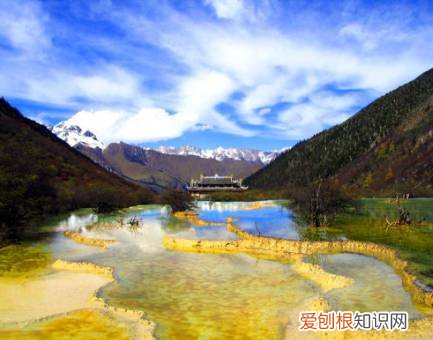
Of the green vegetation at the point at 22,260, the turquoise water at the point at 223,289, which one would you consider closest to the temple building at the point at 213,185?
the green vegetation at the point at 22,260

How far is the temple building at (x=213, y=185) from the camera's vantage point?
122 metres

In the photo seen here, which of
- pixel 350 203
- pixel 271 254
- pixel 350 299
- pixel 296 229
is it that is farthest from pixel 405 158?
pixel 350 299

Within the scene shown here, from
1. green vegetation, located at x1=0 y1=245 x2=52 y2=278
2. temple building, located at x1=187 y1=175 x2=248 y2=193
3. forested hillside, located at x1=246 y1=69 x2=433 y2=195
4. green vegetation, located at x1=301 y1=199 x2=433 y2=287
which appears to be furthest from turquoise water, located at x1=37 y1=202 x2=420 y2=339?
temple building, located at x1=187 y1=175 x2=248 y2=193

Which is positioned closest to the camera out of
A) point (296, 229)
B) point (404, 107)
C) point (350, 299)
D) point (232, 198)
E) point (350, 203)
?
point (350, 299)

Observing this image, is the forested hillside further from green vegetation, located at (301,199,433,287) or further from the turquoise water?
the turquoise water

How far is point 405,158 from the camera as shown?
427 feet

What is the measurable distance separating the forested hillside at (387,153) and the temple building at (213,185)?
88.3 ft

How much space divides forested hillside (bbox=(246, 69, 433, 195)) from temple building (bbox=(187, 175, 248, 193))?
88.3 feet

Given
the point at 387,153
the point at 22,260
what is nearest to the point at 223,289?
the point at 22,260

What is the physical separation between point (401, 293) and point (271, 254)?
1148 cm

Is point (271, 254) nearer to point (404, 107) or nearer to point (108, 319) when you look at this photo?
point (108, 319)

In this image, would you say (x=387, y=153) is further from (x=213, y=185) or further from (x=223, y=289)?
(x=223, y=289)

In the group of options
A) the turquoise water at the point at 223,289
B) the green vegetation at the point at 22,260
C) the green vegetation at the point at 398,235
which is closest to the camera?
the turquoise water at the point at 223,289

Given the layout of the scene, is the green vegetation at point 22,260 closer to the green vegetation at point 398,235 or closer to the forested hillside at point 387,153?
the green vegetation at point 398,235
